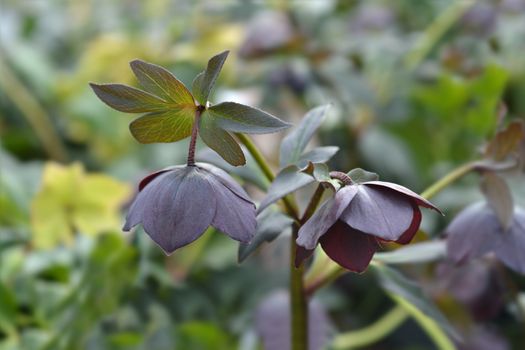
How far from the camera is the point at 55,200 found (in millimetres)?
838

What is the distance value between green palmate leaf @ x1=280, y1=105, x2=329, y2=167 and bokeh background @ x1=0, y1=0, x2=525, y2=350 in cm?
6

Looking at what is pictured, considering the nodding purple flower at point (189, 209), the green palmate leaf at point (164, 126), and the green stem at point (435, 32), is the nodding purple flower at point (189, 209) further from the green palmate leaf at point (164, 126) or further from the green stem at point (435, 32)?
the green stem at point (435, 32)

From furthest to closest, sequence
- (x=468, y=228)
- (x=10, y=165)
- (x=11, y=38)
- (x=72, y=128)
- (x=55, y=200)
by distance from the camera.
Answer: (x=11, y=38)
(x=72, y=128)
(x=10, y=165)
(x=55, y=200)
(x=468, y=228)

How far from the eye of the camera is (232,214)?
455 millimetres

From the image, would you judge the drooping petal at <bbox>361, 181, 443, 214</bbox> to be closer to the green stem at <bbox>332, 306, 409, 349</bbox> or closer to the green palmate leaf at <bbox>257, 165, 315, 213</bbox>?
the green palmate leaf at <bbox>257, 165, 315, 213</bbox>

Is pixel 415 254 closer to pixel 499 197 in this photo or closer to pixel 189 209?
pixel 499 197

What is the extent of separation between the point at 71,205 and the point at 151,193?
0.41 meters

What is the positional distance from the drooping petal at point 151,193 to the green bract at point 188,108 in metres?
0.03

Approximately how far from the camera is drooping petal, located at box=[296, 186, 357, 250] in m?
0.44

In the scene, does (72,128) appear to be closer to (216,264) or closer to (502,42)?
(216,264)

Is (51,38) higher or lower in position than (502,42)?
higher

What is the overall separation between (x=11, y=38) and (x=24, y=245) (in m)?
0.65

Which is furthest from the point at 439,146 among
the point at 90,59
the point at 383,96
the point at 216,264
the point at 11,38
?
the point at 11,38

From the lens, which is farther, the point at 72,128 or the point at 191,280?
the point at 72,128
